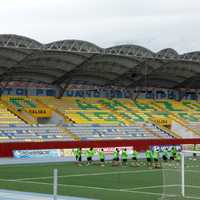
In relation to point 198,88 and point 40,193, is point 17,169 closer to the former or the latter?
point 40,193

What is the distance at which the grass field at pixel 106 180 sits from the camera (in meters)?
25.6

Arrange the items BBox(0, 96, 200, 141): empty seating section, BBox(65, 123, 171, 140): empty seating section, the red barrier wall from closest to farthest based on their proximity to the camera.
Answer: the red barrier wall, BBox(0, 96, 200, 141): empty seating section, BBox(65, 123, 171, 140): empty seating section

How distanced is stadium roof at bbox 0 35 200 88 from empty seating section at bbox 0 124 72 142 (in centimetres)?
657

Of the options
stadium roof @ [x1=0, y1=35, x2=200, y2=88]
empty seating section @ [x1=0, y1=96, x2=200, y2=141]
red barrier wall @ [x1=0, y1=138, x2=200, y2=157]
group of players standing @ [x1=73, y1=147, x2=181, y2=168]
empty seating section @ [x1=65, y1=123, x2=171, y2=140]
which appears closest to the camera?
group of players standing @ [x1=73, y1=147, x2=181, y2=168]

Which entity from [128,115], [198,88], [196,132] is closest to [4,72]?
[128,115]

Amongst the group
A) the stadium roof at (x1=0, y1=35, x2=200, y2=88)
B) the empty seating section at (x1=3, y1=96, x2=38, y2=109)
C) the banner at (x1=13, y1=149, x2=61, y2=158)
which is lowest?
the banner at (x1=13, y1=149, x2=61, y2=158)

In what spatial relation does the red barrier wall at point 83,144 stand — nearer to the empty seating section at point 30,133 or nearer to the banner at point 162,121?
the empty seating section at point 30,133

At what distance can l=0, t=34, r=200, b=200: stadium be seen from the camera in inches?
1667

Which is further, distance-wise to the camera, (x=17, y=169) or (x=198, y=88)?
(x=198, y=88)

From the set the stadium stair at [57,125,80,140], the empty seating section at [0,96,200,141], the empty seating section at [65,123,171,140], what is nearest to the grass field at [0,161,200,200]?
the empty seating section at [0,96,200,141]

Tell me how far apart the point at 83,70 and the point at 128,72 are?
5779 mm

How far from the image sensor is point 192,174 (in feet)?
89.8

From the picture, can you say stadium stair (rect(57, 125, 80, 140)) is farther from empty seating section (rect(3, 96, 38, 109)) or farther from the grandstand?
empty seating section (rect(3, 96, 38, 109))

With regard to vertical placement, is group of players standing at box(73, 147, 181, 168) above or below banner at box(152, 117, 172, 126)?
below
